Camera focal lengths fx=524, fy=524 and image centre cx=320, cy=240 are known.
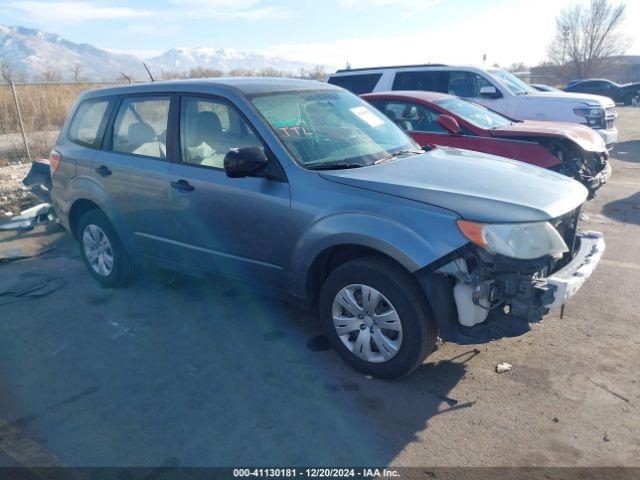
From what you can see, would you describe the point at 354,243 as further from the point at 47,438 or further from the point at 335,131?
the point at 47,438

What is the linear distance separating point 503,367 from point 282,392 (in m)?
1.52

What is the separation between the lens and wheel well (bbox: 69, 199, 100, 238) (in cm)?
518

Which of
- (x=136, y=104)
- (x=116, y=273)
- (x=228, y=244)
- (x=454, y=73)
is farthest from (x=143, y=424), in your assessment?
(x=454, y=73)

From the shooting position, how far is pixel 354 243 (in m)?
3.31

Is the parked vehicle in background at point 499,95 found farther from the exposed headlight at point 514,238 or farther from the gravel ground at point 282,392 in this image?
the exposed headlight at point 514,238

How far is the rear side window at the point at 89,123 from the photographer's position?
504 centimetres

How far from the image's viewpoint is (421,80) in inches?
418

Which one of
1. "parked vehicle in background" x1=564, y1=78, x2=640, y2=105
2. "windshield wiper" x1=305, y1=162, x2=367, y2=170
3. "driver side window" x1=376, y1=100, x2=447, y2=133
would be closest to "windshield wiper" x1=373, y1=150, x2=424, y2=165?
"windshield wiper" x1=305, y1=162, x2=367, y2=170

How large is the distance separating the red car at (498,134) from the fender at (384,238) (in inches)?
151

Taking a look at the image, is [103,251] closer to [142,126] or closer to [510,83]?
[142,126]

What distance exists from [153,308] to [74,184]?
1.55m

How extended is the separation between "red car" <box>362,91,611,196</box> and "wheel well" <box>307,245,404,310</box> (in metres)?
3.71

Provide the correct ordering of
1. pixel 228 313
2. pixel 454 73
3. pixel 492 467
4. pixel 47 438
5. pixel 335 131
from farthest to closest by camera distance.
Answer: pixel 454 73
pixel 228 313
pixel 335 131
pixel 47 438
pixel 492 467

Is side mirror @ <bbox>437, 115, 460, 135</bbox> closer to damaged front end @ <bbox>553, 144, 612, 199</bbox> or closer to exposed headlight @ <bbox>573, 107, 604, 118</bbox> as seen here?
damaged front end @ <bbox>553, 144, 612, 199</bbox>
